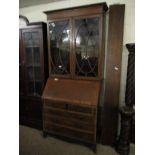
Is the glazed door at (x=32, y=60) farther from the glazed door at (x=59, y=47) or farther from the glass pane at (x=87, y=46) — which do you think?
the glass pane at (x=87, y=46)

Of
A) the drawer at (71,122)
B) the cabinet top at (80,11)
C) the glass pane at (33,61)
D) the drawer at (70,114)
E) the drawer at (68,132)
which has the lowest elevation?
the drawer at (68,132)

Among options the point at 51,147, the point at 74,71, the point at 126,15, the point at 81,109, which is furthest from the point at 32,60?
the point at 126,15

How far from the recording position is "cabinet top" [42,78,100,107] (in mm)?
2191

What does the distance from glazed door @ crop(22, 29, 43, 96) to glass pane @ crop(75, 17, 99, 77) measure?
0.75 m

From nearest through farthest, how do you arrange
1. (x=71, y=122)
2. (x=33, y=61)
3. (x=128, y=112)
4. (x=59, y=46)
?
(x=128, y=112) → (x=71, y=122) → (x=59, y=46) → (x=33, y=61)

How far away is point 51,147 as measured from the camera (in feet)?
7.72

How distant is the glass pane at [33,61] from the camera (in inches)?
107

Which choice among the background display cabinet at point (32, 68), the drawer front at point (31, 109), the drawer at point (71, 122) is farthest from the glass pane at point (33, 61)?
the drawer at point (71, 122)

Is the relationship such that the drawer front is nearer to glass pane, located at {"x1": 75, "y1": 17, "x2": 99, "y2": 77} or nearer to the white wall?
glass pane, located at {"x1": 75, "y1": 17, "x2": 99, "y2": 77}

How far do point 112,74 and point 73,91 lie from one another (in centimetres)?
66

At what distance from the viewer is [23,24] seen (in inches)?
116

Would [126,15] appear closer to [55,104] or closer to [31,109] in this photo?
Result: [55,104]
